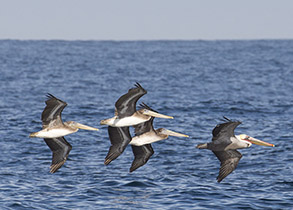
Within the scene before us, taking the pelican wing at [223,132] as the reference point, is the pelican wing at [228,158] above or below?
below

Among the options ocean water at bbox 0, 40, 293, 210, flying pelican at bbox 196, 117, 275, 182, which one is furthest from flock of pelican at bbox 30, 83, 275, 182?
ocean water at bbox 0, 40, 293, 210

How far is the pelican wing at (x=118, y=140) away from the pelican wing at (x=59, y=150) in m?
1.56

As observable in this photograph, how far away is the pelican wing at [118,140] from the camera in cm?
2192

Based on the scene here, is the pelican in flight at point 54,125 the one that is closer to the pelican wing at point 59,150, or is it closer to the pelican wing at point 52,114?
the pelican wing at point 52,114

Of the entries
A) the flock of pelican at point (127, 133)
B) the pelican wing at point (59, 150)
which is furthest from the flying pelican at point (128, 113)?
the pelican wing at point (59, 150)

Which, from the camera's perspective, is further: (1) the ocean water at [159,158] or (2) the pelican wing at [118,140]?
(1) the ocean water at [159,158]

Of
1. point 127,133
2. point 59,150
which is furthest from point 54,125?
point 127,133

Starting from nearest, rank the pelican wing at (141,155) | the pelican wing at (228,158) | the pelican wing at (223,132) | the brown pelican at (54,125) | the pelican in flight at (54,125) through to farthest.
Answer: the pelican in flight at (54,125)
the brown pelican at (54,125)
the pelican wing at (223,132)
the pelican wing at (228,158)
the pelican wing at (141,155)

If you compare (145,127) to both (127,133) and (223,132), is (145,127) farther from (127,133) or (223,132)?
(223,132)

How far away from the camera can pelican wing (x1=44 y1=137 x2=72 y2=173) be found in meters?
22.0

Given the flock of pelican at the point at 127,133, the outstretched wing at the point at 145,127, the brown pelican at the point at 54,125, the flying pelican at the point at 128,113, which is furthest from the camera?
the outstretched wing at the point at 145,127

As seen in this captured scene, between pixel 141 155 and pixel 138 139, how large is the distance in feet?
3.90

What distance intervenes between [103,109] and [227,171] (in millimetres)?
33849

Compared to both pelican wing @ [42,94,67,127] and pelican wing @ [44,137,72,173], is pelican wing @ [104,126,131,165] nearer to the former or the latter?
pelican wing @ [44,137,72,173]
